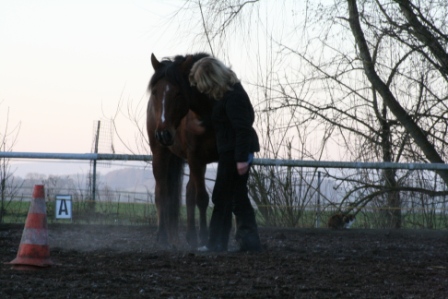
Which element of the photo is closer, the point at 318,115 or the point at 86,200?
the point at 86,200

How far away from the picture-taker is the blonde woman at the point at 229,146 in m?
6.89

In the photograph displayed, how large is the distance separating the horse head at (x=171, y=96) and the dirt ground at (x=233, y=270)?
42.0 inches

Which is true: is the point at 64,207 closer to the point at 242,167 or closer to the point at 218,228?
the point at 218,228

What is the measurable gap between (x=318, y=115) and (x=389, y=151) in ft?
4.08

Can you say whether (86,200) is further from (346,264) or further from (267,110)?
(346,264)

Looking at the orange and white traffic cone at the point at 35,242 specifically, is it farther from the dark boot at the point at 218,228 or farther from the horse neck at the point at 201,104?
the horse neck at the point at 201,104

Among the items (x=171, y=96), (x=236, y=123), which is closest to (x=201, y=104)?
(x=171, y=96)

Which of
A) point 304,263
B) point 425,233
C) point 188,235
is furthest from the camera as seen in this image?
point 425,233

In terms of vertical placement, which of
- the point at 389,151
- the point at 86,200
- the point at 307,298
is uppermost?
the point at 389,151

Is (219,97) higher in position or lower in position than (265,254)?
higher

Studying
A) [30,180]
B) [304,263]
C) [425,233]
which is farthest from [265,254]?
[30,180]

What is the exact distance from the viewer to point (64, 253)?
6.98 meters

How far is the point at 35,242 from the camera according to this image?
6.09m

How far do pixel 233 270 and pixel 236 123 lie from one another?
4.85 feet
